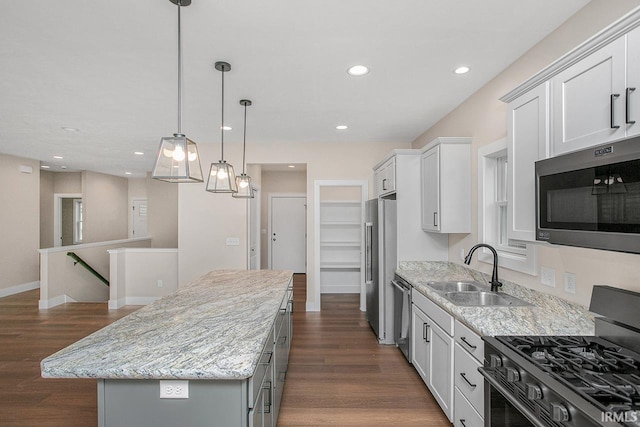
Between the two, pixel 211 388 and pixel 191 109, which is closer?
pixel 211 388

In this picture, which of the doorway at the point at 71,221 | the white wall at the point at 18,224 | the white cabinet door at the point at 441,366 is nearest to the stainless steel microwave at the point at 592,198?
the white cabinet door at the point at 441,366

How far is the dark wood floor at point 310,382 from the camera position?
2.32m

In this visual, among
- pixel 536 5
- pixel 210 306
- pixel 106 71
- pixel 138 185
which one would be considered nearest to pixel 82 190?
pixel 138 185

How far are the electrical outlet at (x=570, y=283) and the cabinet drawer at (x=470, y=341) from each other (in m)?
0.65

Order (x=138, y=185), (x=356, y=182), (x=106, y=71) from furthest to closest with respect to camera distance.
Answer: (x=138, y=185), (x=356, y=182), (x=106, y=71)

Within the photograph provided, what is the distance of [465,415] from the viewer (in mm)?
1924

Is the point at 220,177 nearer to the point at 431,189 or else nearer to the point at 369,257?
the point at 431,189

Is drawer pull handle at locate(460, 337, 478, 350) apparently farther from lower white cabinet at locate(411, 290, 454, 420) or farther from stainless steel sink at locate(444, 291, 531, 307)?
stainless steel sink at locate(444, 291, 531, 307)

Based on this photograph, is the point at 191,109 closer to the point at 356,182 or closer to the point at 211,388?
the point at 356,182

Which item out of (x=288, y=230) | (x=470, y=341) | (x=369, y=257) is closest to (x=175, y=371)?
(x=470, y=341)

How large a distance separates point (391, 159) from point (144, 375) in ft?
10.5

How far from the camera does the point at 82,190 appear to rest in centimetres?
733

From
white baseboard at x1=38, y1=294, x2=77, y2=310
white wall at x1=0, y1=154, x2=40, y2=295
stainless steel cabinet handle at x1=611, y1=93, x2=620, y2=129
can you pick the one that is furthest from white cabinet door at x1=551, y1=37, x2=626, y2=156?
white wall at x1=0, y1=154, x2=40, y2=295

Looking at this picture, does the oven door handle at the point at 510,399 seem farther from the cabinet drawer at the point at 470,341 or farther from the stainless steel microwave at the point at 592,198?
the stainless steel microwave at the point at 592,198
